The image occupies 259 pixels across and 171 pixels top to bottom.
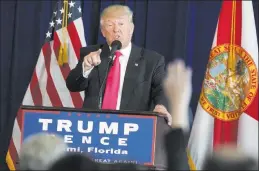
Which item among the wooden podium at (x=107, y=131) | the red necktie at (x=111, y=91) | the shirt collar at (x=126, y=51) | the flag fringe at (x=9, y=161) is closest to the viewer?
the wooden podium at (x=107, y=131)

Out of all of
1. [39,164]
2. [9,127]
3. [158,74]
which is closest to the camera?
[39,164]

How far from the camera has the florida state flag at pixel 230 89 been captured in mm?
5738

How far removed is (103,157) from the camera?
3436 millimetres

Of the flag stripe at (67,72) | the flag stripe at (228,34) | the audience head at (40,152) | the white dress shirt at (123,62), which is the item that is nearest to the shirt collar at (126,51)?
the white dress shirt at (123,62)

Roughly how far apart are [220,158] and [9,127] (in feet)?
16.4

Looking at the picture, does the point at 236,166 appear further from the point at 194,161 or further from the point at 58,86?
the point at 58,86

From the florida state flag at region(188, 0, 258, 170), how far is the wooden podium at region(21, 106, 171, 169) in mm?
2362

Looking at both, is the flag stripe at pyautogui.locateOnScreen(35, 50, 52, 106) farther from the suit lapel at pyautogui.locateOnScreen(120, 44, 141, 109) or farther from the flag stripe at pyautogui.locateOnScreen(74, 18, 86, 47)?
the suit lapel at pyautogui.locateOnScreen(120, 44, 141, 109)

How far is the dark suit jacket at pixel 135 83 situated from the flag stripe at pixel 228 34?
5.55ft

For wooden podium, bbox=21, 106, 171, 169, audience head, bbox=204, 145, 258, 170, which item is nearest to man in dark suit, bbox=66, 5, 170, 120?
wooden podium, bbox=21, 106, 171, 169

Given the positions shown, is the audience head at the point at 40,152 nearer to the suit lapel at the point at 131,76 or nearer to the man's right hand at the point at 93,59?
the man's right hand at the point at 93,59

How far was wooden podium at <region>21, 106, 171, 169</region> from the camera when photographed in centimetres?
341

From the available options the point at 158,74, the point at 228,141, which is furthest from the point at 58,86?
the point at 158,74

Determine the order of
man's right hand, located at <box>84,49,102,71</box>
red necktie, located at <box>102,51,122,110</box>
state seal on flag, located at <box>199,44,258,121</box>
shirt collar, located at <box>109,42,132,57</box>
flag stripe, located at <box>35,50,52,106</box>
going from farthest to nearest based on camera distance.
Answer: flag stripe, located at <box>35,50,52,106</box> < state seal on flag, located at <box>199,44,258,121</box> < shirt collar, located at <box>109,42,132,57</box> < red necktie, located at <box>102,51,122,110</box> < man's right hand, located at <box>84,49,102,71</box>
